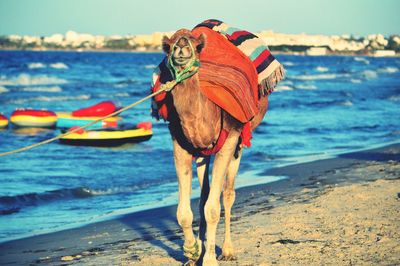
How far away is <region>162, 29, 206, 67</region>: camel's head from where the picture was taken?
6.16m

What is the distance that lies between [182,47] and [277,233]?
129 inches

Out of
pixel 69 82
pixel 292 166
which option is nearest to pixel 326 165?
pixel 292 166

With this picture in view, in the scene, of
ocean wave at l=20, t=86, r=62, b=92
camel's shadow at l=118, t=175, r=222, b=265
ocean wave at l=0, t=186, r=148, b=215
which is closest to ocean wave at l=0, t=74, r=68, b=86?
ocean wave at l=20, t=86, r=62, b=92

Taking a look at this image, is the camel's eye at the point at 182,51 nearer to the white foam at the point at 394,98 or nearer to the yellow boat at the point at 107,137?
Answer: the yellow boat at the point at 107,137

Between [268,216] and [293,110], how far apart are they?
26.5 metres

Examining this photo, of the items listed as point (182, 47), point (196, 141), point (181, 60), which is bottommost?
point (196, 141)

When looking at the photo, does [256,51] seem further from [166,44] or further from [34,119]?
[34,119]

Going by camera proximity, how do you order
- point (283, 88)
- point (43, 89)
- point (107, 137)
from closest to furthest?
point (107, 137)
point (43, 89)
point (283, 88)

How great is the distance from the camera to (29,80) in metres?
58.3

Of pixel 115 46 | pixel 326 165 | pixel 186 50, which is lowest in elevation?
pixel 326 165

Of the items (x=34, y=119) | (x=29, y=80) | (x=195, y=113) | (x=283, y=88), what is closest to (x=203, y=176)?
(x=195, y=113)

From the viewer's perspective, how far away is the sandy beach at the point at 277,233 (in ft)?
25.0

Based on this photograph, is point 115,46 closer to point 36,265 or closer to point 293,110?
point 293,110

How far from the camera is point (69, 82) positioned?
194ft
